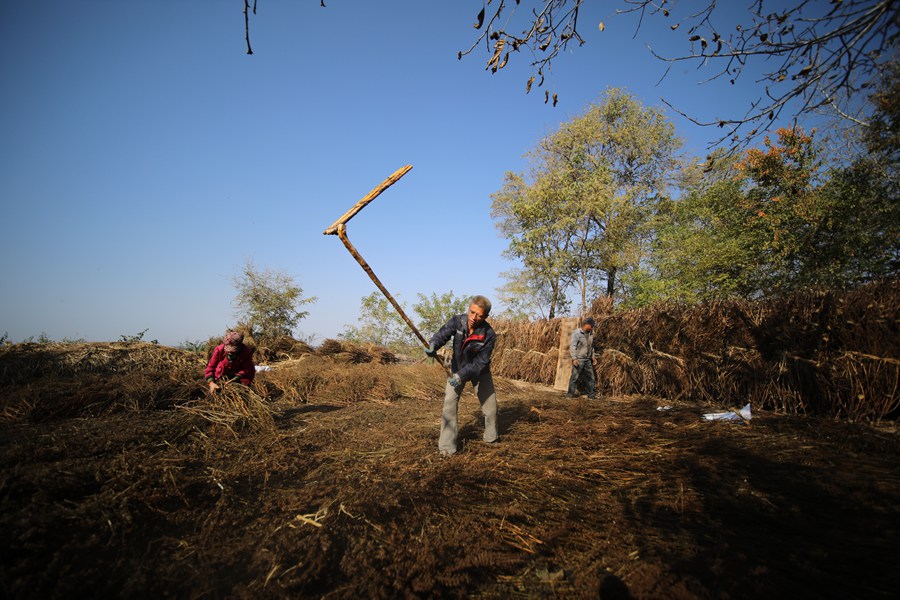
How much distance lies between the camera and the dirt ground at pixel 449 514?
70.5 inches

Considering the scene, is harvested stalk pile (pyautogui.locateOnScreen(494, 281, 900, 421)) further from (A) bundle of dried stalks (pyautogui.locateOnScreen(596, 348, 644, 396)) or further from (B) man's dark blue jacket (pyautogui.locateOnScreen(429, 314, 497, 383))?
(B) man's dark blue jacket (pyautogui.locateOnScreen(429, 314, 497, 383))

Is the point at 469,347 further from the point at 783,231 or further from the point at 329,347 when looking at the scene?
the point at 783,231

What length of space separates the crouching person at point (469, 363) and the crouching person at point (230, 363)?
284 cm

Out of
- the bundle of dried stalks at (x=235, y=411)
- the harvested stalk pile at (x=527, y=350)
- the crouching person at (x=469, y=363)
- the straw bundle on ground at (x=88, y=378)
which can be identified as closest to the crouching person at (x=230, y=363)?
the bundle of dried stalks at (x=235, y=411)

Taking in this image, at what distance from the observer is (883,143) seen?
10.4 m

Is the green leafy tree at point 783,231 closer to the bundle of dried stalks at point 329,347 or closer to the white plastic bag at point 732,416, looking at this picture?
the white plastic bag at point 732,416

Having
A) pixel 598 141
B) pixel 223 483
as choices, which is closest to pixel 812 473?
pixel 223 483

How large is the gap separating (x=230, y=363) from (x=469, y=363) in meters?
3.56

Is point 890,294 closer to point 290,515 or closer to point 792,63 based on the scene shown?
point 792,63

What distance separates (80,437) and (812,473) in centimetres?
691

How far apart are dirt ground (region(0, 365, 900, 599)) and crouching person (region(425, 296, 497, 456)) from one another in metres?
0.25

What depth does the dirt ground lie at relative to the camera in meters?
1.79

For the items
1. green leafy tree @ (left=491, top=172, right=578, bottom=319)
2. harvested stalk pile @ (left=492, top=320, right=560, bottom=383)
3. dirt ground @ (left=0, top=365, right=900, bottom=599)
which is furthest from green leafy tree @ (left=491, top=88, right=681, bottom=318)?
dirt ground @ (left=0, top=365, right=900, bottom=599)

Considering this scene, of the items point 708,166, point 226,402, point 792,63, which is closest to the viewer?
point 792,63
